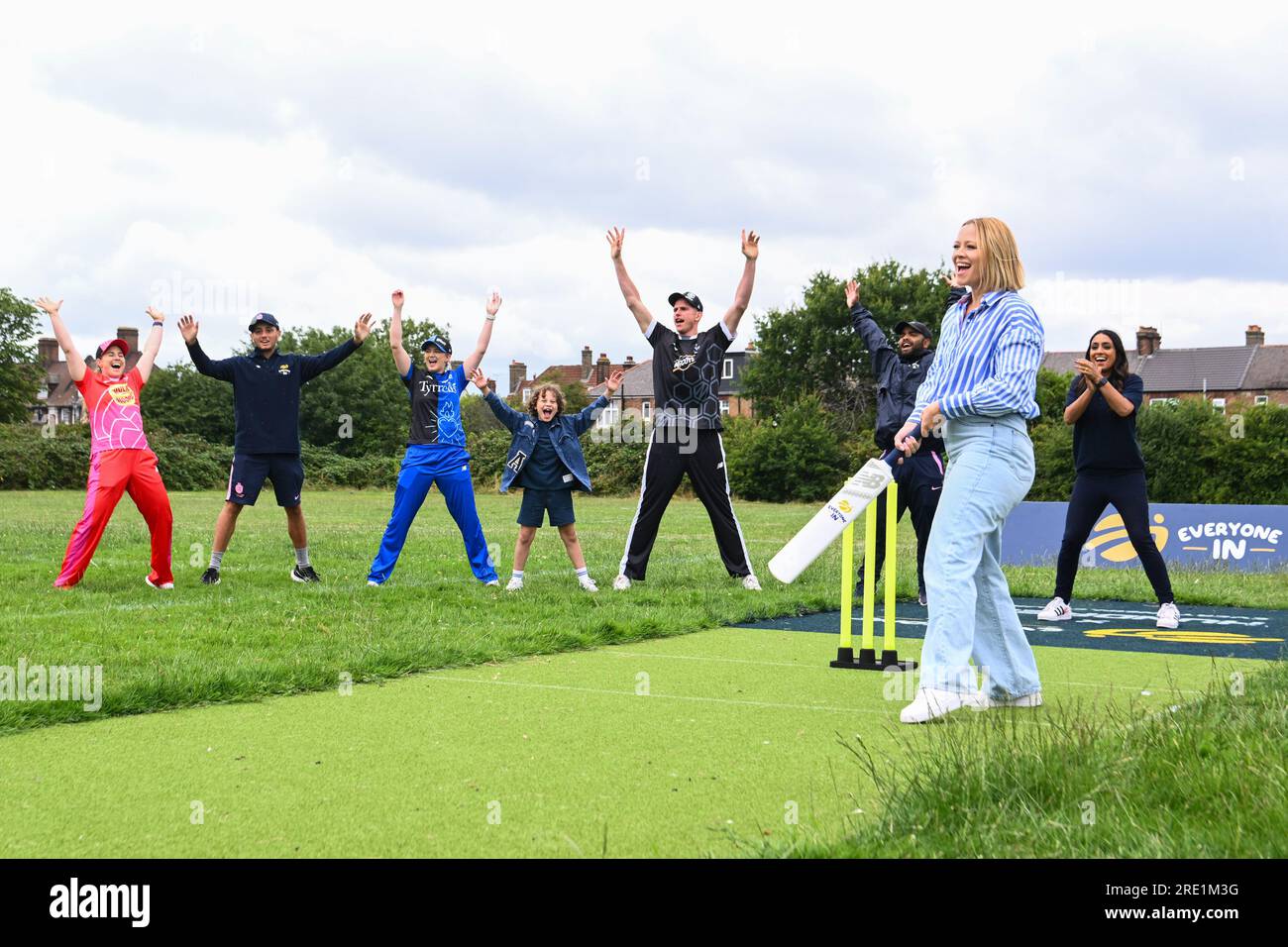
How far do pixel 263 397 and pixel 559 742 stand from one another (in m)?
6.71

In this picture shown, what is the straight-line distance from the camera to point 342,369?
76.5m

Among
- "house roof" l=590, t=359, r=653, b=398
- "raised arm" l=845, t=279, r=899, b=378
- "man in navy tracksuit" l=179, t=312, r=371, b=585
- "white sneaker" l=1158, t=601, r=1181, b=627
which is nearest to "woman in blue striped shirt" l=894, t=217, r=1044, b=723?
"raised arm" l=845, t=279, r=899, b=378

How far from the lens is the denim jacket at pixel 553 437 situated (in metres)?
10.7

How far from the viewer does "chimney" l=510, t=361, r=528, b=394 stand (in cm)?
12681

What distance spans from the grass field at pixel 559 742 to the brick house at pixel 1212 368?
3256 inches

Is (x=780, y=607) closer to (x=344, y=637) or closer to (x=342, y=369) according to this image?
(x=344, y=637)

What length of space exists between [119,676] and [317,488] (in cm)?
4644

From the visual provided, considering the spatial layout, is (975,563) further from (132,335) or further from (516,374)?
(516,374)

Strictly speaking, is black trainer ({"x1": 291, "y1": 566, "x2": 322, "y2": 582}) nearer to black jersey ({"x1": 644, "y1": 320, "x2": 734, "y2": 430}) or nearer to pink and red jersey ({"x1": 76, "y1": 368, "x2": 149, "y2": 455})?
pink and red jersey ({"x1": 76, "y1": 368, "x2": 149, "y2": 455})

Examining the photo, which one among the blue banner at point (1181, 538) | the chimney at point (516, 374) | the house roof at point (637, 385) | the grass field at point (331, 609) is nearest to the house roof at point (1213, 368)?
the house roof at point (637, 385)

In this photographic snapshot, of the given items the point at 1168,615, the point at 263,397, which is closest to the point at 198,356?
the point at 263,397

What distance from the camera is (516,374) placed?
128 m

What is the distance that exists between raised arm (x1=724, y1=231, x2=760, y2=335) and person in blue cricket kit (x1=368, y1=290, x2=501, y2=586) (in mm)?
2003

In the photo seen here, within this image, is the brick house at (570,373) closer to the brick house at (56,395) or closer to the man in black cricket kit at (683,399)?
the brick house at (56,395)
